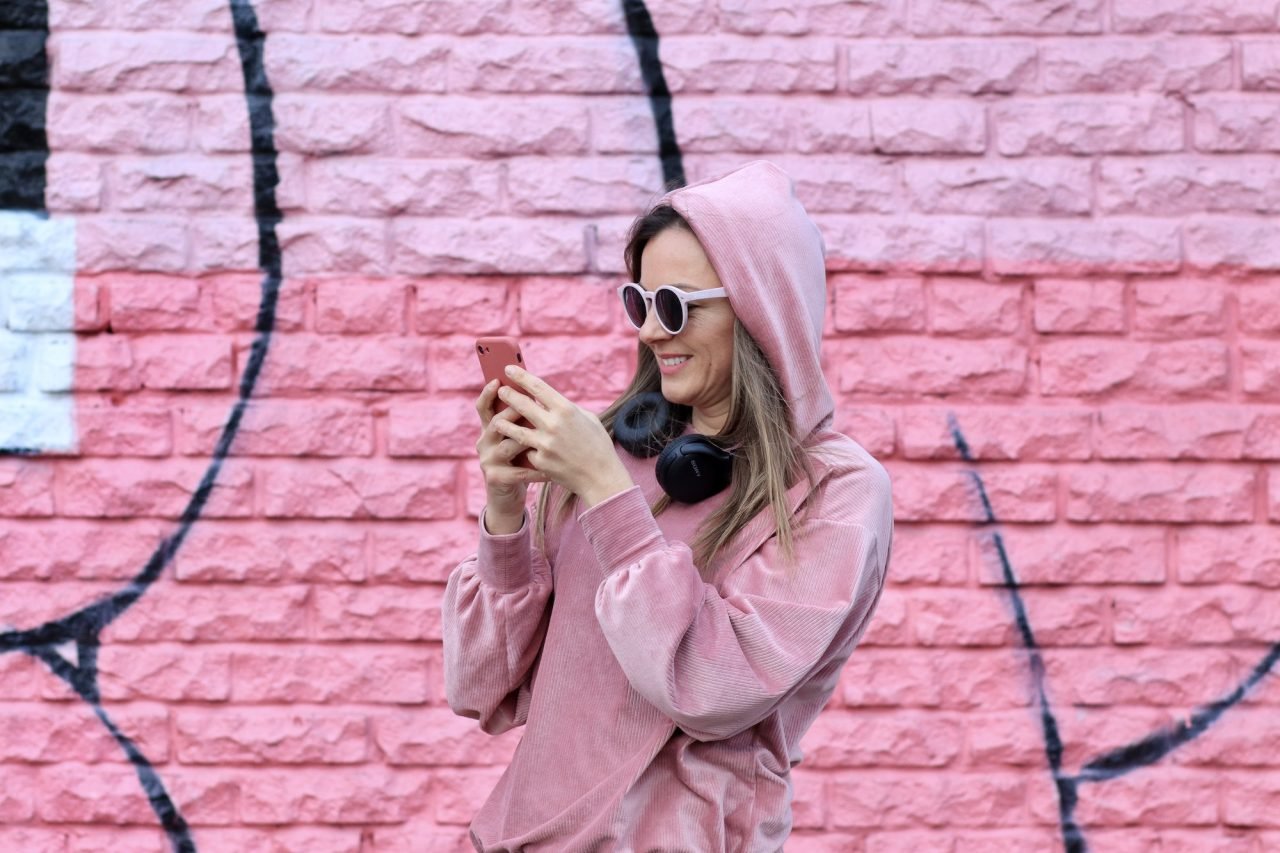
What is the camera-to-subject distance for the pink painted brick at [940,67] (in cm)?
296

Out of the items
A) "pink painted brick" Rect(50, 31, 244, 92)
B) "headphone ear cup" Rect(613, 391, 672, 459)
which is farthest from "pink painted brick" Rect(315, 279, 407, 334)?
"headphone ear cup" Rect(613, 391, 672, 459)

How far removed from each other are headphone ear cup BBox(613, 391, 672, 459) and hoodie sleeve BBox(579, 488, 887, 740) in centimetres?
23

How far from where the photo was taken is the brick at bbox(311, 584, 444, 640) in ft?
9.65

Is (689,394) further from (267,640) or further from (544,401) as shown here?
(267,640)

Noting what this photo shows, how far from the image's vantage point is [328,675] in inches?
116

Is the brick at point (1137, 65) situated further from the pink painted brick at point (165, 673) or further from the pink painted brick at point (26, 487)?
the pink painted brick at point (26, 487)

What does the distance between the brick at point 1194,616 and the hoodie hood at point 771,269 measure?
1.57 meters

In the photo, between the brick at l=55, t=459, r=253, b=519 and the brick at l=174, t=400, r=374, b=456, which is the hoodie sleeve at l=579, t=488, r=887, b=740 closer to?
the brick at l=174, t=400, r=374, b=456

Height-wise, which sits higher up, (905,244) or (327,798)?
(905,244)

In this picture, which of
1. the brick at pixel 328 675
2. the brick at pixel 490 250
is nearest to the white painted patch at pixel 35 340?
the brick at pixel 328 675

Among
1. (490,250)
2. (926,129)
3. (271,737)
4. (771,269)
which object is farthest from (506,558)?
(926,129)

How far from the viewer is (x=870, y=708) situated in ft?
9.72

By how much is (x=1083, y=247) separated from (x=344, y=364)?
165 cm

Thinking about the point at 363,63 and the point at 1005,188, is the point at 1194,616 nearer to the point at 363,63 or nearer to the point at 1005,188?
the point at 1005,188
